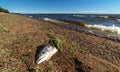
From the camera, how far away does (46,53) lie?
6.91 m

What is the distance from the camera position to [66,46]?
322 inches

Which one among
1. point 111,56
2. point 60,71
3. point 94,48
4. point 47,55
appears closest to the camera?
point 60,71

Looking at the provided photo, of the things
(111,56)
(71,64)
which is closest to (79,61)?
(71,64)

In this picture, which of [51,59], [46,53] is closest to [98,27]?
[51,59]

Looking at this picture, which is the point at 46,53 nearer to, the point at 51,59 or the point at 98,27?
the point at 51,59

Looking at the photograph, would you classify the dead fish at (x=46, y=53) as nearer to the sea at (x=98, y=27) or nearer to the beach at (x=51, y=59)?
the beach at (x=51, y=59)

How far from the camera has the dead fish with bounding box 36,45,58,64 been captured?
671 cm

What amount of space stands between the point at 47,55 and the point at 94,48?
3.17 m

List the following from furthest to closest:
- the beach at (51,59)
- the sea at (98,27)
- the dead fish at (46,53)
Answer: the sea at (98,27)
the dead fish at (46,53)
the beach at (51,59)

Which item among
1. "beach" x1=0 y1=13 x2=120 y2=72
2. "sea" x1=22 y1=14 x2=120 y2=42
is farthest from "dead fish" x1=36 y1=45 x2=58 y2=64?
"sea" x1=22 y1=14 x2=120 y2=42

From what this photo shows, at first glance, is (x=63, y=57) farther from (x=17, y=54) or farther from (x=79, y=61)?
(x=17, y=54)

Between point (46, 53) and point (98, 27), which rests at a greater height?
point (46, 53)

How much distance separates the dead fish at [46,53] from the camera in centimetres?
671

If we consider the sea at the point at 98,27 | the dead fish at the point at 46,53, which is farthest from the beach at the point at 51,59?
the sea at the point at 98,27
